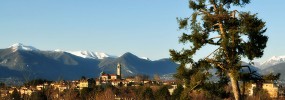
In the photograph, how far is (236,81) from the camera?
21641 mm

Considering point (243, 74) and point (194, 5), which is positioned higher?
point (194, 5)

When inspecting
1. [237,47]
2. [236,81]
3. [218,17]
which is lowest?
[236,81]

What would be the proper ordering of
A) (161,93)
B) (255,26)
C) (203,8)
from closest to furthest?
(255,26) → (203,8) → (161,93)

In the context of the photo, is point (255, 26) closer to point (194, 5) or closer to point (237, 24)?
point (237, 24)

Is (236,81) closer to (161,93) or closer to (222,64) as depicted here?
(222,64)

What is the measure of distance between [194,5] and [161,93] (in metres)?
89.9

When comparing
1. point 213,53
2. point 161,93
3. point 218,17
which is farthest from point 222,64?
point 161,93

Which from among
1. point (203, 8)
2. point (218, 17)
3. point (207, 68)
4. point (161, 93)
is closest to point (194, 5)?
point (203, 8)

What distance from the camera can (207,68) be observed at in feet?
72.5

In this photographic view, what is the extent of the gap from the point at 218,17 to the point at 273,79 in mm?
3886

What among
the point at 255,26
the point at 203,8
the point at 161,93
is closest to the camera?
the point at 255,26

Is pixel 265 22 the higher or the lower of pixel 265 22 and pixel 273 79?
the higher

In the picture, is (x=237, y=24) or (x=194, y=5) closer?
(x=237, y=24)

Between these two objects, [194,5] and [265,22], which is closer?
[265,22]
